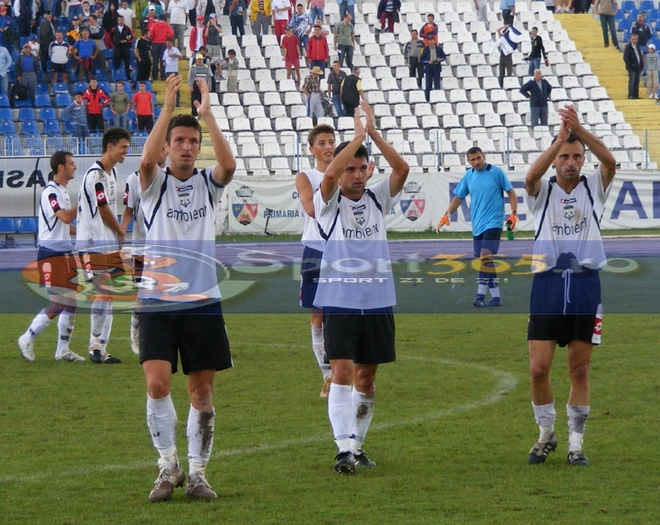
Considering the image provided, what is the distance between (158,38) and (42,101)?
3.55 metres

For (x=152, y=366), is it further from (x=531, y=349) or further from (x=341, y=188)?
(x=531, y=349)

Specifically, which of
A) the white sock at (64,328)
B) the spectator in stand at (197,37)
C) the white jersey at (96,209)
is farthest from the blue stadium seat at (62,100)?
the white jersey at (96,209)

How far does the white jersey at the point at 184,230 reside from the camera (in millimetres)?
6203

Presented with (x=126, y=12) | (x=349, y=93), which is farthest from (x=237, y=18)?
(x=349, y=93)

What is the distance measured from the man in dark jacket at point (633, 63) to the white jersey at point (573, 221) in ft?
89.9

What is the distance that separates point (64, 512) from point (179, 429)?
2.31 metres

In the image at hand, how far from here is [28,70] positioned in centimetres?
2956

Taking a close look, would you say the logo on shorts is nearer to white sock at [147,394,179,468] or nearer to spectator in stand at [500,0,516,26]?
white sock at [147,394,179,468]

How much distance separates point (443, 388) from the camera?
32.2ft

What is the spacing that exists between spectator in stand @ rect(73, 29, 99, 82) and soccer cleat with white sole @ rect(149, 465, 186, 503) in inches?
1000

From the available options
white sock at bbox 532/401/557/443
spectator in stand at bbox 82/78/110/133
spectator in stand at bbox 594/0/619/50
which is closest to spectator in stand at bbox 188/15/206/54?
spectator in stand at bbox 82/78/110/133

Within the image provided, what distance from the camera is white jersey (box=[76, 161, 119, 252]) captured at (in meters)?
10.9

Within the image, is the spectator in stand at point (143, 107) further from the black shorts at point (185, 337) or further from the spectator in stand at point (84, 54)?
the black shorts at point (185, 337)

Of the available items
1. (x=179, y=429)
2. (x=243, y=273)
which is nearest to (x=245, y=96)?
(x=243, y=273)
